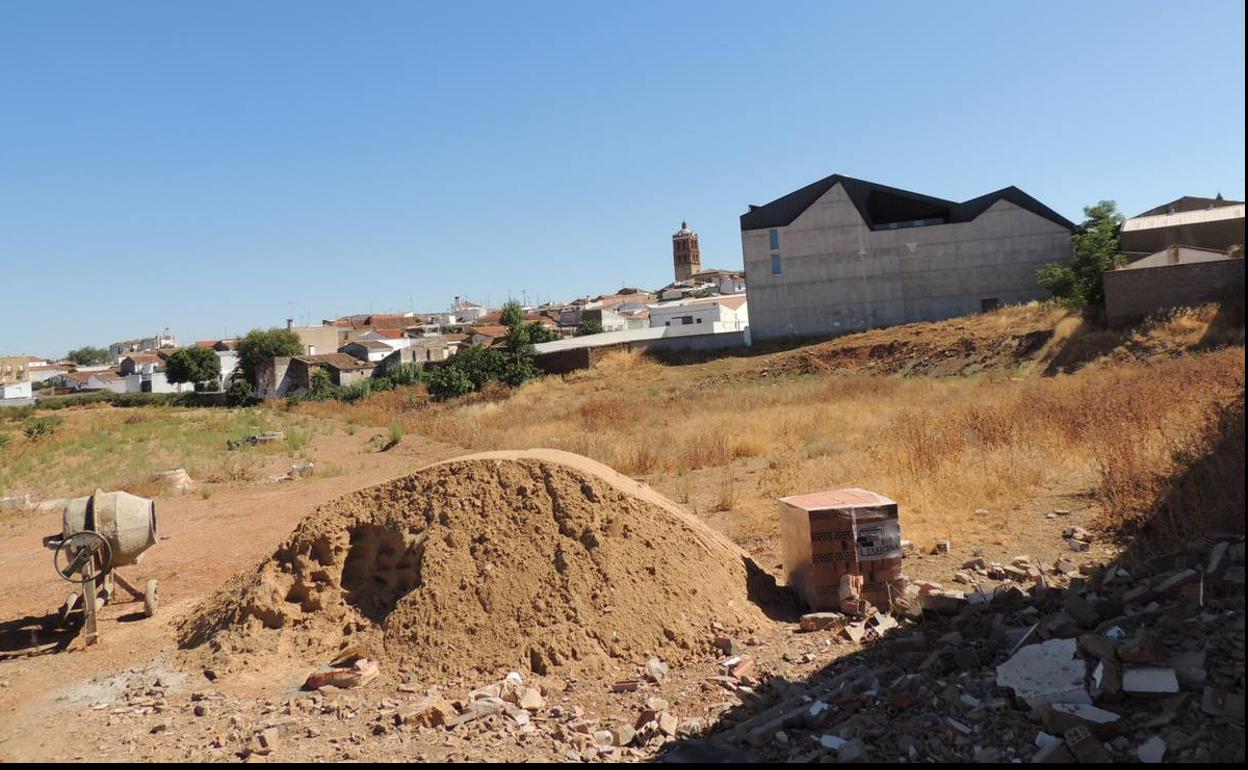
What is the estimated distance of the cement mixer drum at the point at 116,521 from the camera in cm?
790

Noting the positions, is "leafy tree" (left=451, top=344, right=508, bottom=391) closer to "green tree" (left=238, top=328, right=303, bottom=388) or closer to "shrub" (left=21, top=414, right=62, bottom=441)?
"shrub" (left=21, top=414, right=62, bottom=441)

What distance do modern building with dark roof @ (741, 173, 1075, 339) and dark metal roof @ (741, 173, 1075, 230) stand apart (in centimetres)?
6

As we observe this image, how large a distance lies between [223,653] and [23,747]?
4.87ft

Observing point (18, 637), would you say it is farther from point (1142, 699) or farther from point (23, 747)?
point (1142, 699)

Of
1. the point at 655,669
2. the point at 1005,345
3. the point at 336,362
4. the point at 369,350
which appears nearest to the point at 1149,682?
the point at 655,669

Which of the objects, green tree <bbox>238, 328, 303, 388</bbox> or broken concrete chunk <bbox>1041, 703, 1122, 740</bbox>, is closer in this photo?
broken concrete chunk <bbox>1041, 703, 1122, 740</bbox>

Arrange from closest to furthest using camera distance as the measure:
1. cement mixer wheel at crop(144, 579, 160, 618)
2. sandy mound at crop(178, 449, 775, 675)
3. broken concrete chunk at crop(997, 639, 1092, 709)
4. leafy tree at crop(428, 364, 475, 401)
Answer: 1. broken concrete chunk at crop(997, 639, 1092, 709)
2. sandy mound at crop(178, 449, 775, 675)
3. cement mixer wheel at crop(144, 579, 160, 618)
4. leafy tree at crop(428, 364, 475, 401)

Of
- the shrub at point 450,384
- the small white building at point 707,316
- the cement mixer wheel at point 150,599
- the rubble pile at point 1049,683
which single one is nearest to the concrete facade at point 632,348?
the shrub at point 450,384

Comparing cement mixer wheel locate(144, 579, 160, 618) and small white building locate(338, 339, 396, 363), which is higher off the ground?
small white building locate(338, 339, 396, 363)

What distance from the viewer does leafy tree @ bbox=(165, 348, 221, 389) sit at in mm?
67500

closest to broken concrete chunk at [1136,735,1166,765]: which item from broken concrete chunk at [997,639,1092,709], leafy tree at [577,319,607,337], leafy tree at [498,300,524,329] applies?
broken concrete chunk at [997,639,1092,709]

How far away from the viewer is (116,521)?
7.96m

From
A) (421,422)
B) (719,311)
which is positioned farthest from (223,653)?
(719,311)

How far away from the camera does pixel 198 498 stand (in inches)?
663
